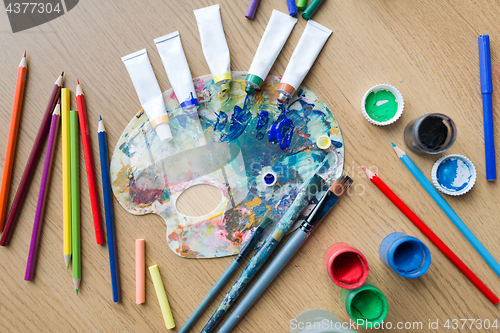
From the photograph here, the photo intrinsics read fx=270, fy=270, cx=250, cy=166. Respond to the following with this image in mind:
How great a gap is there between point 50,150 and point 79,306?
0.36 meters

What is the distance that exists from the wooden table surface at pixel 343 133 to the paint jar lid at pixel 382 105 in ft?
0.08

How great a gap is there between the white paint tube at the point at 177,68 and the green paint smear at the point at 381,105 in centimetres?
39

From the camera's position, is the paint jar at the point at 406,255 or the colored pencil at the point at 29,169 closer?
the paint jar at the point at 406,255

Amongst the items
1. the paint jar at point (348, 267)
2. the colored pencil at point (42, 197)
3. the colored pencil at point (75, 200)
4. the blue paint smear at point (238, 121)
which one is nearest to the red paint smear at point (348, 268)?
the paint jar at point (348, 267)

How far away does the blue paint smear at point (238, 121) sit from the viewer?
61 cm

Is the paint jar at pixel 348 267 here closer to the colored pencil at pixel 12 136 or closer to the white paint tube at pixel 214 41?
the white paint tube at pixel 214 41

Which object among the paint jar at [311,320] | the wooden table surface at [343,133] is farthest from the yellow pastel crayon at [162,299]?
the paint jar at [311,320]

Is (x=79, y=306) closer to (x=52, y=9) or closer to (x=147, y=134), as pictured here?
(x=147, y=134)

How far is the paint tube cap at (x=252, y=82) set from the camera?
59cm

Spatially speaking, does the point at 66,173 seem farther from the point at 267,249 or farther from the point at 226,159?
the point at 267,249

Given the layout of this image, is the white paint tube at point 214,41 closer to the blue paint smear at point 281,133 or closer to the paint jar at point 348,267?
the blue paint smear at point 281,133

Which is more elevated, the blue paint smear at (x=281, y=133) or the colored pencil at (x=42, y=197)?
the blue paint smear at (x=281, y=133)

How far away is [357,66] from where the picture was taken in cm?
61

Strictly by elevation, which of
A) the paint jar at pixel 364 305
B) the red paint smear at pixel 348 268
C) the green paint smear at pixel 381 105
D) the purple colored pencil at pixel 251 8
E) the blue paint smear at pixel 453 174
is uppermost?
the purple colored pencil at pixel 251 8
